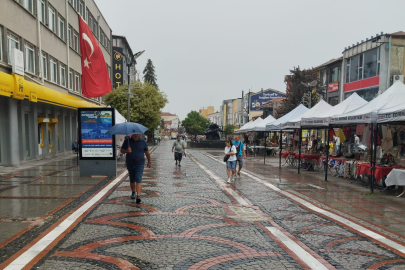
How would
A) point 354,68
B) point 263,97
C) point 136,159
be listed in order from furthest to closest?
point 263,97
point 354,68
point 136,159

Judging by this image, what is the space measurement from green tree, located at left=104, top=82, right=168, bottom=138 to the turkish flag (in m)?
19.1

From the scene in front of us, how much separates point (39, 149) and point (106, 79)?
22.6 ft

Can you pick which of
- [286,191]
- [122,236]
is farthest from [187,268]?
[286,191]

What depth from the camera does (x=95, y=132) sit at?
12.7 metres

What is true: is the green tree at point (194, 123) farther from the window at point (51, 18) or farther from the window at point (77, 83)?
the window at point (51, 18)

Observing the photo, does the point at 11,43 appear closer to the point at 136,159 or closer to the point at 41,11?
the point at 41,11

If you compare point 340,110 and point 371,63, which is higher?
point 371,63

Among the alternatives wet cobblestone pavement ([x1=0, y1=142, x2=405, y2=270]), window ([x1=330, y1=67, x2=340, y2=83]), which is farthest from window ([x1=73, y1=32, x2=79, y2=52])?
window ([x1=330, y1=67, x2=340, y2=83])

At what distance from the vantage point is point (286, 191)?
10.7 metres

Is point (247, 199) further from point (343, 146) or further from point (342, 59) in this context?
point (342, 59)

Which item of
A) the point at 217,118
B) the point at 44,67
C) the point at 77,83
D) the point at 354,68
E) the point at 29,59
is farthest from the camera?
the point at 217,118

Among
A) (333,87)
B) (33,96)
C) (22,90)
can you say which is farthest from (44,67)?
(333,87)

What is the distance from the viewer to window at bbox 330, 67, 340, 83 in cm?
3687

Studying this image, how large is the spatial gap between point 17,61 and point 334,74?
32128 mm
